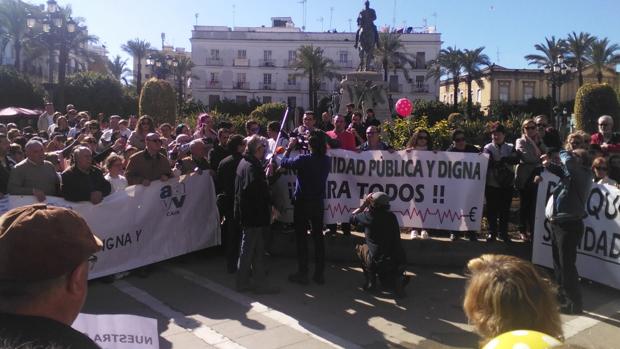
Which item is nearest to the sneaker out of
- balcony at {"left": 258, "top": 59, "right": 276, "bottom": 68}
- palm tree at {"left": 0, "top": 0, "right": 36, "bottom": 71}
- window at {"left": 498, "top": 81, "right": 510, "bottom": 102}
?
palm tree at {"left": 0, "top": 0, "right": 36, "bottom": 71}

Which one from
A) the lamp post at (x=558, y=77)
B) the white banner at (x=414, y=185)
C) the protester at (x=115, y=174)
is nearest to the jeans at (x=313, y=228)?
the white banner at (x=414, y=185)

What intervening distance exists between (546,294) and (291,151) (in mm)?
5729

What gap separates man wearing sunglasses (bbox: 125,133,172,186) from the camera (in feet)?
23.4

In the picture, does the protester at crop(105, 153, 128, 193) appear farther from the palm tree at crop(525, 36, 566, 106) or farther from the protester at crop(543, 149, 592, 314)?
the palm tree at crop(525, 36, 566, 106)

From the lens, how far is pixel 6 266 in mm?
1457

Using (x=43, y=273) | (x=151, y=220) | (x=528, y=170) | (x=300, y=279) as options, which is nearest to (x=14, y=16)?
(x=151, y=220)

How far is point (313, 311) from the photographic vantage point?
18.8 ft

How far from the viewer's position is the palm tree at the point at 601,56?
5938 cm

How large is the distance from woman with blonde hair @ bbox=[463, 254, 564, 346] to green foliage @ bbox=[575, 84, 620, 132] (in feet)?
78.8

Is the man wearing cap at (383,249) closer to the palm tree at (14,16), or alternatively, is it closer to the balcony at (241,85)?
the palm tree at (14,16)

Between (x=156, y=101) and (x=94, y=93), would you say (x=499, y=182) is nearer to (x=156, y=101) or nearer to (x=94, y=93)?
(x=156, y=101)

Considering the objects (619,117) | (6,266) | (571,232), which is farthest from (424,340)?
(619,117)

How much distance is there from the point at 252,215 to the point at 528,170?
370 cm

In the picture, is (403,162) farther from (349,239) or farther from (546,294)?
(546,294)
